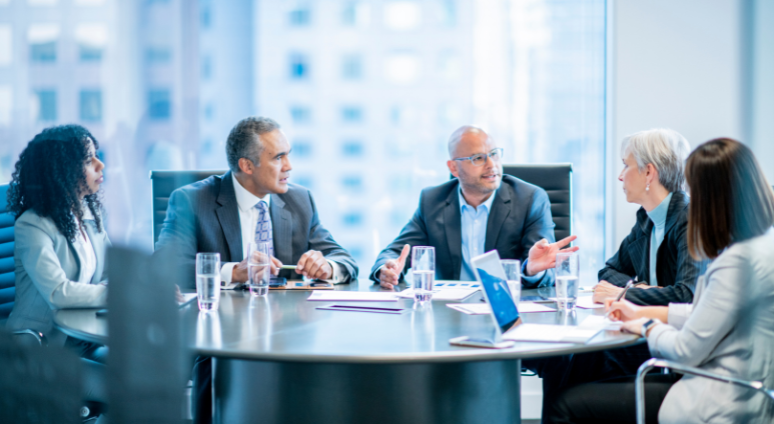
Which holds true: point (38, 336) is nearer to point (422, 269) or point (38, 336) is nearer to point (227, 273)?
point (422, 269)

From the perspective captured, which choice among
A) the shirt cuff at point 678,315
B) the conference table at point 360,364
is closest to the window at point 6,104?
the conference table at point 360,364

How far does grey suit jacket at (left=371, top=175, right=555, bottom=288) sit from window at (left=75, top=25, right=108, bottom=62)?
2.04 meters

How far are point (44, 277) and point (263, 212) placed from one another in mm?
1586

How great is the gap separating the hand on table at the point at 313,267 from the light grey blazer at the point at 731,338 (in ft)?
3.81

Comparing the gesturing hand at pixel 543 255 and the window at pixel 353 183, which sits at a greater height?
the window at pixel 353 183

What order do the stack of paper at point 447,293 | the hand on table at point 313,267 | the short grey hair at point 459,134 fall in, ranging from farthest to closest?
1. the short grey hair at point 459,134
2. the hand on table at point 313,267
3. the stack of paper at point 447,293

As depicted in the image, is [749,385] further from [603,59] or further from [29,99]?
[603,59]

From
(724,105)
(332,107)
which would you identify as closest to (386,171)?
(332,107)

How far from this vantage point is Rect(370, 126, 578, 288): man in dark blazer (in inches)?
106

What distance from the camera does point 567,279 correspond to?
5.71 ft

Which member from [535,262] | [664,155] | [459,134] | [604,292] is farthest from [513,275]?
[459,134]

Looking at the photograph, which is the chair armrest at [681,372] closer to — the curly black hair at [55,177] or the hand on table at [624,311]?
the hand on table at [624,311]

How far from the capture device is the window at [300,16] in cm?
378

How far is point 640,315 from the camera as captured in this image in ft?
5.26
